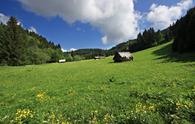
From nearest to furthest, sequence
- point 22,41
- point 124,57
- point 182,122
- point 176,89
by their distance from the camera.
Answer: point 182,122
point 176,89
point 124,57
point 22,41

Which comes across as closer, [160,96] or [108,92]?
[160,96]

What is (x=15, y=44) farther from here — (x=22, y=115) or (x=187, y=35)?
(x=22, y=115)

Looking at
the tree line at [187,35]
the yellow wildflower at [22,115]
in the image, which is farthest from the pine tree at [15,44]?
the yellow wildflower at [22,115]

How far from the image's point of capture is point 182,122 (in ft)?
30.7

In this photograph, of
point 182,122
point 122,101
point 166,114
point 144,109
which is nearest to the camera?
point 182,122

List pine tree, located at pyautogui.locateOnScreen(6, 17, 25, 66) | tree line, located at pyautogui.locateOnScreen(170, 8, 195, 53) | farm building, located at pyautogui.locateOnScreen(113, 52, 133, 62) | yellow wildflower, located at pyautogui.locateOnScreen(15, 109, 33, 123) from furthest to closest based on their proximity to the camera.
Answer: pine tree, located at pyautogui.locateOnScreen(6, 17, 25, 66) < farm building, located at pyautogui.locateOnScreen(113, 52, 133, 62) < tree line, located at pyautogui.locateOnScreen(170, 8, 195, 53) < yellow wildflower, located at pyautogui.locateOnScreen(15, 109, 33, 123)

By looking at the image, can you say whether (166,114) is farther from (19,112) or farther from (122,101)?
(19,112)

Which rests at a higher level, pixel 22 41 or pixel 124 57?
pixel 22 41

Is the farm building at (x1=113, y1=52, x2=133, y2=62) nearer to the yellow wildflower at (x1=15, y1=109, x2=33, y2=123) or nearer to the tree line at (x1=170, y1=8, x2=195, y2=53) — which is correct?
the tree line at (x1=170, y1=8, x2=195, y2=53)

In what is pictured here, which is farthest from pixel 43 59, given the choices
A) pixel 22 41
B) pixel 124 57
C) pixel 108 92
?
pixel 108 92

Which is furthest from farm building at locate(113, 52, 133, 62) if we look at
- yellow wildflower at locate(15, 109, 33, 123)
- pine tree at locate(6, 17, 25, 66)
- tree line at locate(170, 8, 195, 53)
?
yellow wildflower at locate(15, 109, 33, 123)

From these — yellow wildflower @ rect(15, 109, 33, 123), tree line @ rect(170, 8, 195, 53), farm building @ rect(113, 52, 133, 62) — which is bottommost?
yellow wildflower @ rect(15, 109, 33, 123)

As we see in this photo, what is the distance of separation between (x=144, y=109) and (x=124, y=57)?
59.9m

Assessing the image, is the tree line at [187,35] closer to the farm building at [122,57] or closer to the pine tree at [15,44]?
the farm building at [122,57]
